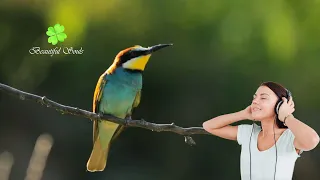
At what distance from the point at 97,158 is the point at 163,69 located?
421 millimetres

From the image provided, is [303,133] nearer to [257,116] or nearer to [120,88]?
[257,116]

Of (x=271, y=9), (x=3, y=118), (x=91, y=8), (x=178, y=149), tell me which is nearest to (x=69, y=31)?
(x=91, y=8)

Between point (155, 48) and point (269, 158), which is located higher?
point (155, 48)

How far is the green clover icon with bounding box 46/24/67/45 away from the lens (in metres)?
2.13

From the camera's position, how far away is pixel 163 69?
216cm

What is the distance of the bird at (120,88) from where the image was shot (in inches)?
79.4

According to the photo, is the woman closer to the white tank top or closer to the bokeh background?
the white tank top

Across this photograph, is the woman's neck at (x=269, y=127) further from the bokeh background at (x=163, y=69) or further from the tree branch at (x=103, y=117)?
the bokeh background at (x=163, y=69)

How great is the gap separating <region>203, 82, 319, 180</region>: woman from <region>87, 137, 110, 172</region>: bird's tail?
80 centimetres

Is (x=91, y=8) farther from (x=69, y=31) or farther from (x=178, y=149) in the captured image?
(x=178, y=149)

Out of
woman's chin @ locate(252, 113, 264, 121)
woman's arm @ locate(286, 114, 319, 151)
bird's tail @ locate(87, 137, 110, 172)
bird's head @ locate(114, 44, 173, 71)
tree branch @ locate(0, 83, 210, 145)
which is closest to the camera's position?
woman's arm @ locate(286, 114, 319, 151)

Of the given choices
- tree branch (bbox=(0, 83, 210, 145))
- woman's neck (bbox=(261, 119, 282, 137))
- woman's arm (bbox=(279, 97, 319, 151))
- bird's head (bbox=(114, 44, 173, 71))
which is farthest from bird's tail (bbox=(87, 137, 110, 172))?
woman's arm (bbox=(279, 97, 319, 151))

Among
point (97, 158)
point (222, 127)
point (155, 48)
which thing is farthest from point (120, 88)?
point (222, 127)

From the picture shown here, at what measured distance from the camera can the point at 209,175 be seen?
2279 millimetres
